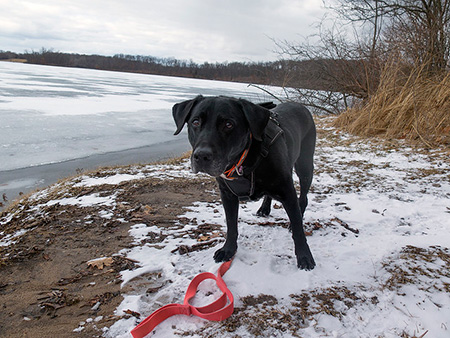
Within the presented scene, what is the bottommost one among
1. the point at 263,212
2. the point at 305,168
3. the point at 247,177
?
the point at 263,212

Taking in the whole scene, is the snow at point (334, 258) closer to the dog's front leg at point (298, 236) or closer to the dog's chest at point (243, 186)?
the dog's front leg at point (298, 236)

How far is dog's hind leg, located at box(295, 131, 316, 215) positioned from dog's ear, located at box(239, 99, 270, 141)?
1.24 m

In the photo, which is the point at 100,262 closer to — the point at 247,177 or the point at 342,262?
the point at 247,177

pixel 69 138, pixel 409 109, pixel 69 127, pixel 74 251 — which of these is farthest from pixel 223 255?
pixel 69 127

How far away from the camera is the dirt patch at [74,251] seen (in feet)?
6.55

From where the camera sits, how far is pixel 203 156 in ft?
6.84

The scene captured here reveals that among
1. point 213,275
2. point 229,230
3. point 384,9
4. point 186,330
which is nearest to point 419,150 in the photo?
point 229,230

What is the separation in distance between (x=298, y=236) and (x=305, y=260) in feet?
0.62

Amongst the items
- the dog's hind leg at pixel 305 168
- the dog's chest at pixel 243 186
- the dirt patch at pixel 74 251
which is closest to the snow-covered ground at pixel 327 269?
the dirt patch at pixel 74 251

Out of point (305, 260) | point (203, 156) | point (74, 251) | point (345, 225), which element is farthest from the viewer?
point (345, 225)

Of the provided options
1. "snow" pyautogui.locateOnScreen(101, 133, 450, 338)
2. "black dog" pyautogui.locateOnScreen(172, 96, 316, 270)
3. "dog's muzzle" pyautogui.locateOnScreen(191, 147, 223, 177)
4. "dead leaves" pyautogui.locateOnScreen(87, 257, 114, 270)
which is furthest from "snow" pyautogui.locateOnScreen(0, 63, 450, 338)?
"dog's muzzle" pyautogui.locateOnScreen(191, 147, 223, 177)

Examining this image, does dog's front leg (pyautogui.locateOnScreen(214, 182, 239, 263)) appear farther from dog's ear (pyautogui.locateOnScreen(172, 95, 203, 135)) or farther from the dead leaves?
the dead leaves

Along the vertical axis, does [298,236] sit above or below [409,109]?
below

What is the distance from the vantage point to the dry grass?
21.0 ft
